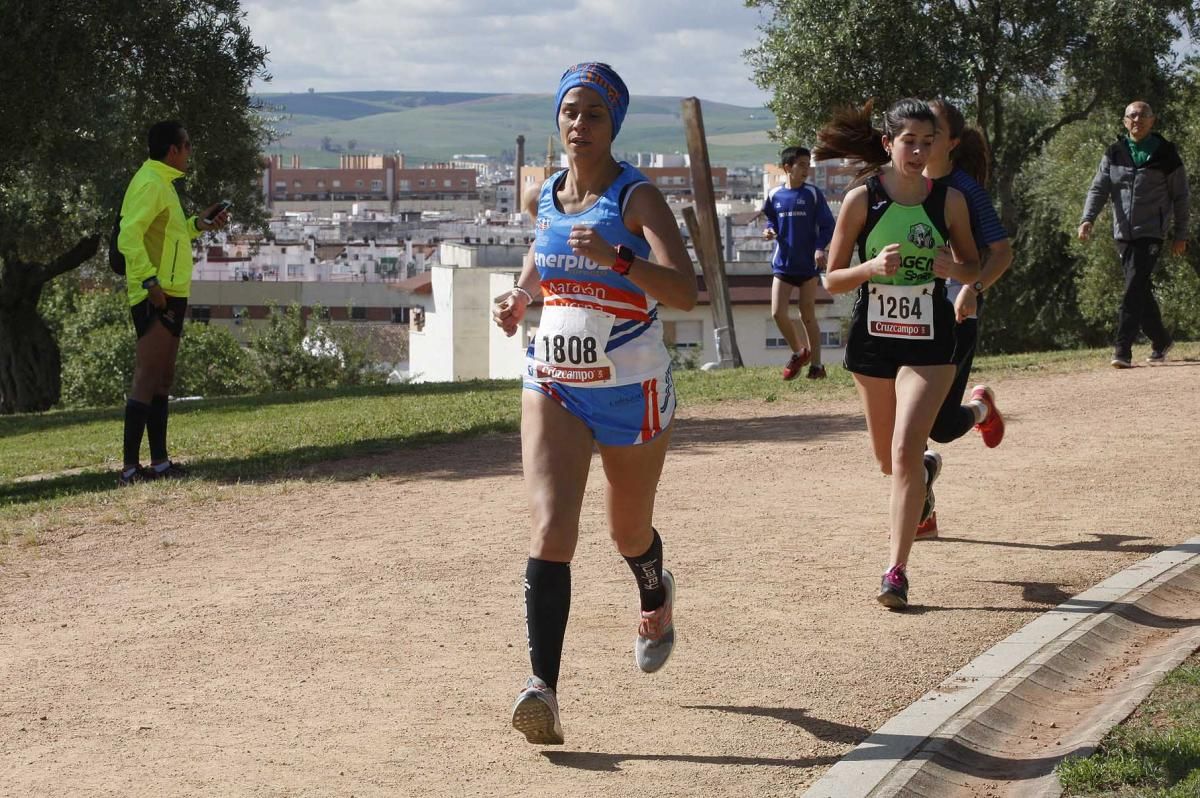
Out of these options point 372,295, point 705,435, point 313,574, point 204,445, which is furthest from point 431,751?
point 372,295

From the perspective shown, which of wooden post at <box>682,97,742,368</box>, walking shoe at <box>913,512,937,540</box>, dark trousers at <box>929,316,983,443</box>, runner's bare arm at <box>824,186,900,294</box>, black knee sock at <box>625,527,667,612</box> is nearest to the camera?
black knee sock at <box>625,527,667,612</box>

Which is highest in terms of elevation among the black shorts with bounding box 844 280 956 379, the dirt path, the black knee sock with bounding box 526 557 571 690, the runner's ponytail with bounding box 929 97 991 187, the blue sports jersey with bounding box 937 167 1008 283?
the runner's ponytail with bounding box 929 97 991 187

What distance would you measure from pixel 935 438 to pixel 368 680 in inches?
128

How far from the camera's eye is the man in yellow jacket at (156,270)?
1039 centimetres

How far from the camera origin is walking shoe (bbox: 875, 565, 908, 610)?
6461 mm

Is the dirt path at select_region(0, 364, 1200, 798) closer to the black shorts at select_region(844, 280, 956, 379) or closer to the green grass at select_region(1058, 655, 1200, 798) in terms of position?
the green grass at select_region(1058, 655, 1200, 798)

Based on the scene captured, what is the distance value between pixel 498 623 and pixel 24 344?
86.1 feet

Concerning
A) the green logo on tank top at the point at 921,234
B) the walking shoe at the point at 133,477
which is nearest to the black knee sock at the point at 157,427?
the walking shoe at the point at 133,477

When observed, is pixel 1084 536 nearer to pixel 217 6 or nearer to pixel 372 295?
pixel 217 6

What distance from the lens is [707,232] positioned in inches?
827

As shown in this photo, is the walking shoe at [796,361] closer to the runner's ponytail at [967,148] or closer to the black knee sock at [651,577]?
the runner's ponytail at [967,148]

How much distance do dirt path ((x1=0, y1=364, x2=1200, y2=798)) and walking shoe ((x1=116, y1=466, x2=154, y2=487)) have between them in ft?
4.47

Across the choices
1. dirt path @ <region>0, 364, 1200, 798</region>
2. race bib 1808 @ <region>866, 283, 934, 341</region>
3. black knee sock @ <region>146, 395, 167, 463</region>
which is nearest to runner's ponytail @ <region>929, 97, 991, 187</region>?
race bib 1808 @ <region>866, 283, 934, 341</region>

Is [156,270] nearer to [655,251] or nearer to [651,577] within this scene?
[651,577]
